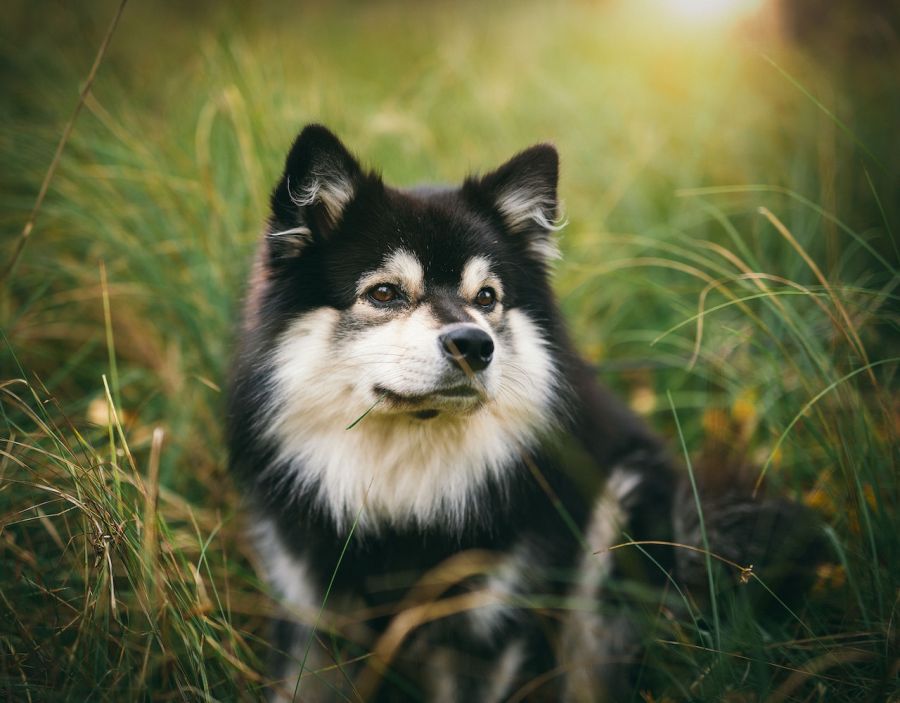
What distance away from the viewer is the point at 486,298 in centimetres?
243

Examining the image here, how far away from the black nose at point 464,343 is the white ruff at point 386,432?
190mm

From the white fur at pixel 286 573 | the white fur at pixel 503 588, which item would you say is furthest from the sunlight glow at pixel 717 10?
the white fur at pixel 286 573

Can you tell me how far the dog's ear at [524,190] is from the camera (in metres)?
2.49

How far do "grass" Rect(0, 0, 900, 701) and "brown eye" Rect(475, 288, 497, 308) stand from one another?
665mm

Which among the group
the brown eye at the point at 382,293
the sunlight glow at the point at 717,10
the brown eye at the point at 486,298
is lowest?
the brown eye at the point at 486,298

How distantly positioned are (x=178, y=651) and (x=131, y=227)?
2518 mm

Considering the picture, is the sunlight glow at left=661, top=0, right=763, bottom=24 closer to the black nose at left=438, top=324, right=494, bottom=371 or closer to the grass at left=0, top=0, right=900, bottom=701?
the grass at left=0, top=0, right=900, bottom=701

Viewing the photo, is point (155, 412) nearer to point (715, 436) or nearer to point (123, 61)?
point (715, 436)

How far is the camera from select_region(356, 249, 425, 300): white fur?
228 cm

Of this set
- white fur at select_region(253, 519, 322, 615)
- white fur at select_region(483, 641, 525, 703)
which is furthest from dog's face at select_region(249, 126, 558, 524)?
white fur at select_region(483, 641, 525, 703)

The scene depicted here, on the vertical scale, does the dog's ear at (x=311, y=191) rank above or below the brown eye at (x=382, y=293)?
above

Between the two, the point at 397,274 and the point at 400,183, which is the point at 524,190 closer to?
the point at 397,274

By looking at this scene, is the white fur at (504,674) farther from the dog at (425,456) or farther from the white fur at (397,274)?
the white fur at (397,274)

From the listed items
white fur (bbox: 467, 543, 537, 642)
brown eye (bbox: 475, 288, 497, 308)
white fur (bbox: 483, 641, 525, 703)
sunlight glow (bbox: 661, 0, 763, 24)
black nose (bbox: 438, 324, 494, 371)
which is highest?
sunlight glow (bbox: 661, 0, 763, 24)
